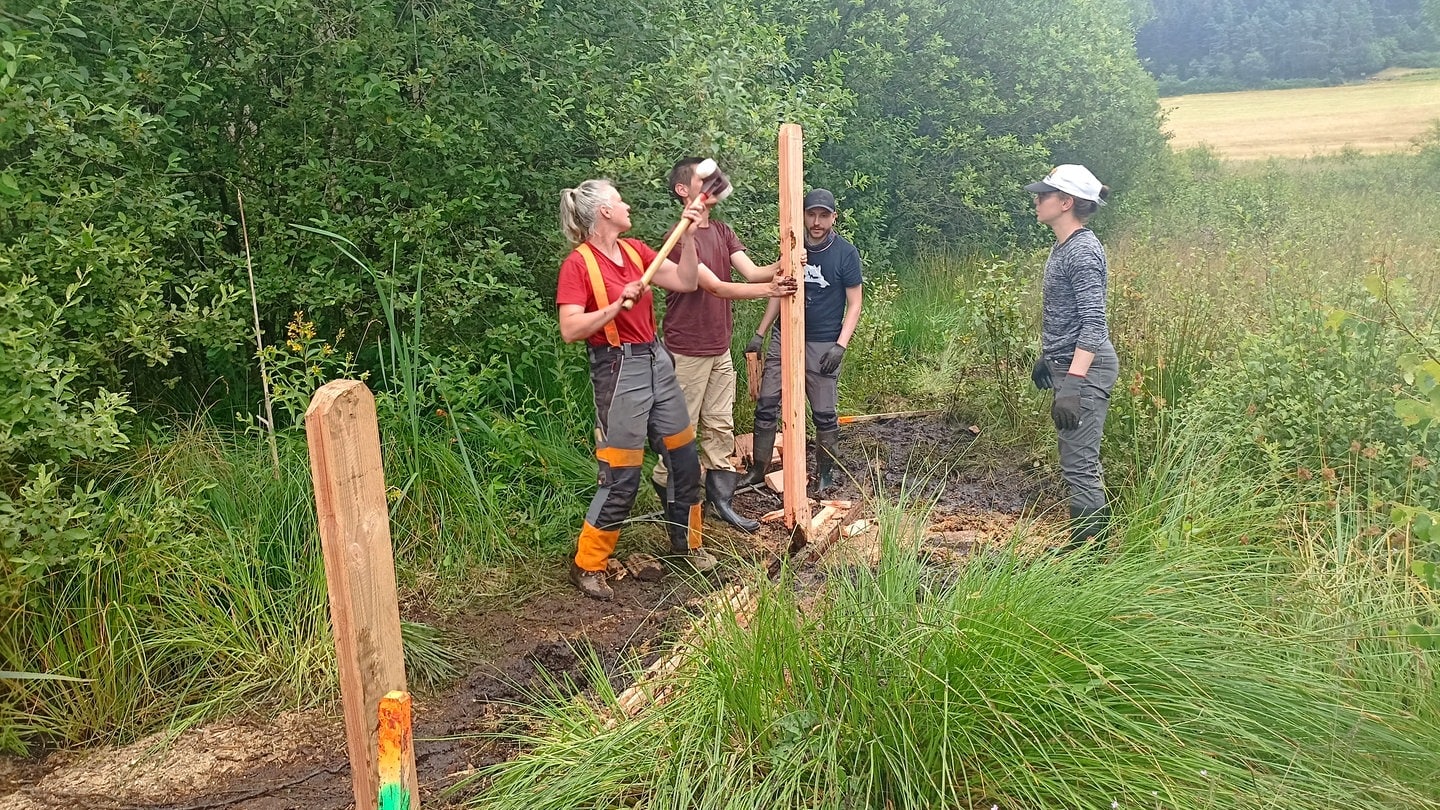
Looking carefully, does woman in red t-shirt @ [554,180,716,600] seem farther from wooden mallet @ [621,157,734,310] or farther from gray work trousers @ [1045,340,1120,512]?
gray work trousers @ [1045,340,1120,512]

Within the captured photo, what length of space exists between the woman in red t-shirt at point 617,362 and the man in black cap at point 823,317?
1.17 m

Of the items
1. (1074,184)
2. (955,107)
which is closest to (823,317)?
(1074,184)

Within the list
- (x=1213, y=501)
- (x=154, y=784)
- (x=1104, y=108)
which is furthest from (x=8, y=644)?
(x=1104, y=108)

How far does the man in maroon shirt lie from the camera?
520 cm

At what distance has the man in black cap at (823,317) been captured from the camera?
578cm

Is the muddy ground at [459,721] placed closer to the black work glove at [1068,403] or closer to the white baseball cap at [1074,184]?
the black work glove at [1068,403]

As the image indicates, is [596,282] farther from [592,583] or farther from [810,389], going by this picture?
[810,389]

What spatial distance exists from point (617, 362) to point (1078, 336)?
87.3 inches

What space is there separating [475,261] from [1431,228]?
1250 centimetres

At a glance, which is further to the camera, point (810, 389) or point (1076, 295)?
point (810, 389)

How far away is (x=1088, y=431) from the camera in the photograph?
15.1ft

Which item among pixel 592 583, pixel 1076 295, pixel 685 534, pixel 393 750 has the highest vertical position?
pixel 1076 295

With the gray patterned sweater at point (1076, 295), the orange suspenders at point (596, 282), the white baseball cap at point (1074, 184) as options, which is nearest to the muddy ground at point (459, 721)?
the gray patterned sweater at point (1076, 295)

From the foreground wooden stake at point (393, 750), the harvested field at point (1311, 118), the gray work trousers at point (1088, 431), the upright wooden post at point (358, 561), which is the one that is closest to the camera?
the upright wooden post at point (358, 561)
